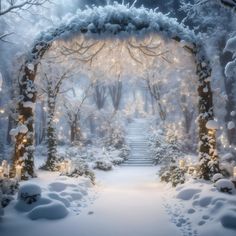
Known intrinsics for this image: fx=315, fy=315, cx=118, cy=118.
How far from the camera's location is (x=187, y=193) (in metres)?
10.3

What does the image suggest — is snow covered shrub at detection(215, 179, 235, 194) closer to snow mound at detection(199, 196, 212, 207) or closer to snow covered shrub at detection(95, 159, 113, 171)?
snow mound at detection(199, 196, 212, 207)

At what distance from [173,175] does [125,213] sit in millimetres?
4852

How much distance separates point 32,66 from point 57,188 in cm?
506

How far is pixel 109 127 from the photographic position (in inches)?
1083

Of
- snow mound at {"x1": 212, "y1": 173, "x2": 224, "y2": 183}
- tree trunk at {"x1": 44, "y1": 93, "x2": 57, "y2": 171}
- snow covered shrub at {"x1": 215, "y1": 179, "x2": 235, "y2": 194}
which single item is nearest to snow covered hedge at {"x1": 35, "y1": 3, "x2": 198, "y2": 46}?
snow mound at {"x1": 212, "y1": 173, "x2": 224, "y2": 183}

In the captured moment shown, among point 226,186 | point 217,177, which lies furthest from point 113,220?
point 217,177

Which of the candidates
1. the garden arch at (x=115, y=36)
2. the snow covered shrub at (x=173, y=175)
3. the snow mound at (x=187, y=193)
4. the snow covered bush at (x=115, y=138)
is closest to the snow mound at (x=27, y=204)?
the garden arch at (x=115, y=36)

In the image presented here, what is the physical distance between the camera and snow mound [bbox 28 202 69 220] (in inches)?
305

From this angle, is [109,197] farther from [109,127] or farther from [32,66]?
[109,127]

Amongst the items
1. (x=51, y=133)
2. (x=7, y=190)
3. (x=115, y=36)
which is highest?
(x=115, y=36)

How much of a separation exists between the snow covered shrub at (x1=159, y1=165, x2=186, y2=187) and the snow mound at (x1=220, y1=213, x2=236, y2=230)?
190 inches

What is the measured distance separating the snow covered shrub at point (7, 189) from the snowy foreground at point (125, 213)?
231 millimetres

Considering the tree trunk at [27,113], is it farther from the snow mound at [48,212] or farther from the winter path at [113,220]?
the snow mound at [48,212]

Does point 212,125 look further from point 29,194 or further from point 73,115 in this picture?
point 73,115
